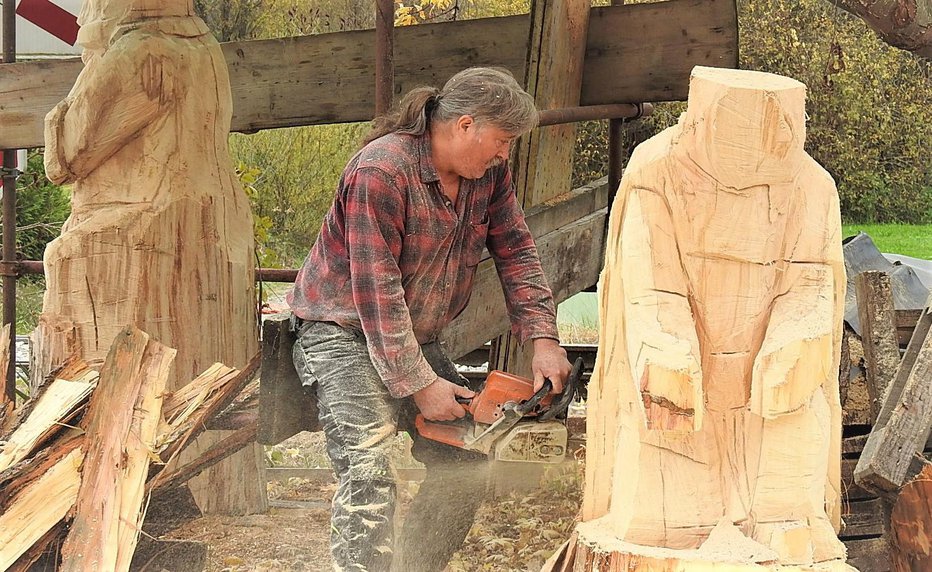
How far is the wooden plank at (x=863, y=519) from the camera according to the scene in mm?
4012

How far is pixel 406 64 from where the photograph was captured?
5.09 meters

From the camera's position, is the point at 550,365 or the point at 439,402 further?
the point at 550,365

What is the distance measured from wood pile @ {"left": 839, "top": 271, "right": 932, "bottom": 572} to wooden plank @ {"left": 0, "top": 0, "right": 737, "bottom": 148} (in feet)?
4.51

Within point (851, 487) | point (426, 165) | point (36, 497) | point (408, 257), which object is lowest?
point (851, 487)

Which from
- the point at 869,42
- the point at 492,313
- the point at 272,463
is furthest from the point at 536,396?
the point at 869,42

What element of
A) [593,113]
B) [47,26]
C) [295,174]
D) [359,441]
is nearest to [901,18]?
[593,113]

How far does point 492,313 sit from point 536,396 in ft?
4.71

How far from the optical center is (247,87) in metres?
5.04

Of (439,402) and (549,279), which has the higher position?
(549,279)

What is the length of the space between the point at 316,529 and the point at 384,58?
2.16 meters

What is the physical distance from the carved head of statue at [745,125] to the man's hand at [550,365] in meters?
1.00

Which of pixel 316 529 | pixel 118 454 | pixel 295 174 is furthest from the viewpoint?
pixel 295 174

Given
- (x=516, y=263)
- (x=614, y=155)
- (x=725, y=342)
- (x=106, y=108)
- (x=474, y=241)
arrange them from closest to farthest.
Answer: (x=725, y=342)
(x=474, y=241)
(x=516, y=263)
(x=106, y=108)
(x=614, y=155)

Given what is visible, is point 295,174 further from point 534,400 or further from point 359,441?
point 534,400
